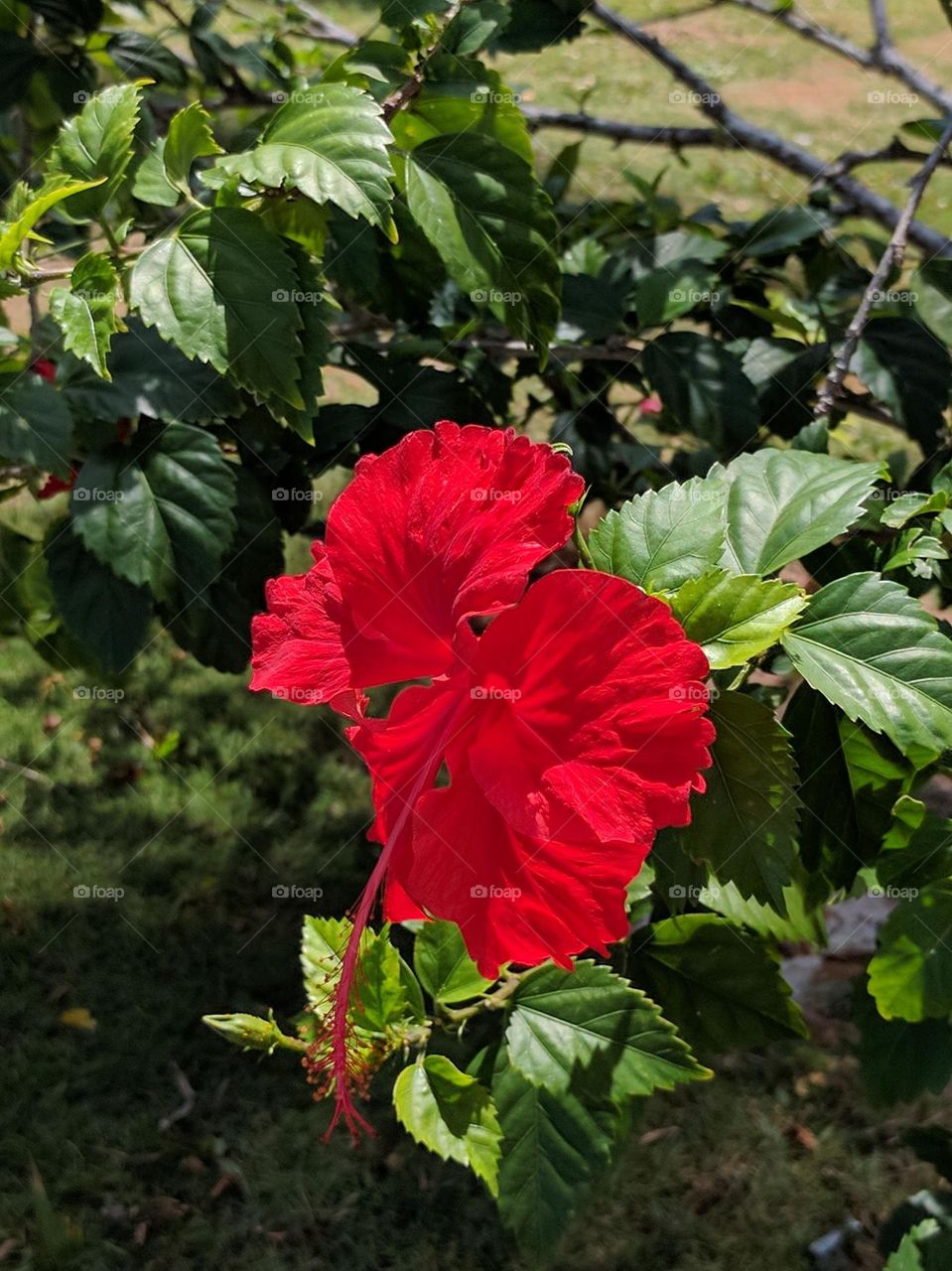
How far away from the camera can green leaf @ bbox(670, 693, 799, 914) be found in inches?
37.2

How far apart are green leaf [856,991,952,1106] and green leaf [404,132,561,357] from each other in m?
0.89

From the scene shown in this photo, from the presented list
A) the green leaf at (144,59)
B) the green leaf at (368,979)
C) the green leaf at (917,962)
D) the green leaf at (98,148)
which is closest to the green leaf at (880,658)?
the green leaf at (917,962)

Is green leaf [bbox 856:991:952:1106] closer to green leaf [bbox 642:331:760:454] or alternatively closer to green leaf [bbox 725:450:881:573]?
green leaf [bbox 725:450:881:573]

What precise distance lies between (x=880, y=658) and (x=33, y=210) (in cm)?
86

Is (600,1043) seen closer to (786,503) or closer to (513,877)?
(513,877)

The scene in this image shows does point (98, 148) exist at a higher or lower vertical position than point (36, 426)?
higher

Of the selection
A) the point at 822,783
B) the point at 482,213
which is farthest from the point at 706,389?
the point at 822,783

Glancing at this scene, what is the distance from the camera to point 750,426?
1570 millimetres

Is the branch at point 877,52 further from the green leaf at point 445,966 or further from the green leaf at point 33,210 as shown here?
the green leaf at point 445,966

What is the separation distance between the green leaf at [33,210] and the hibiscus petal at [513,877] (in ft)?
2.19

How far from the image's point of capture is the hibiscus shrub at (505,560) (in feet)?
2.76

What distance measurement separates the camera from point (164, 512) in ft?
4.65

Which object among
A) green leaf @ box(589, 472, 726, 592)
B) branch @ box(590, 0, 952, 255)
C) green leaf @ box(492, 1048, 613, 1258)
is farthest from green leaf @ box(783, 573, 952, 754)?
branch @ box(590, 0, 952, 255)

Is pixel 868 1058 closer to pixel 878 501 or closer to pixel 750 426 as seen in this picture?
pixel 878 501
